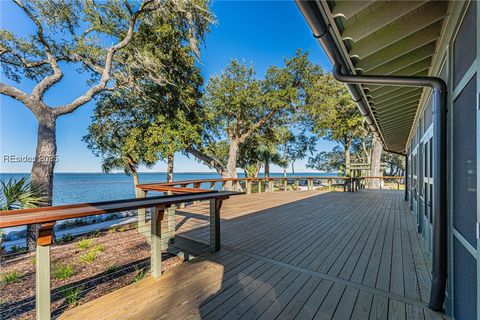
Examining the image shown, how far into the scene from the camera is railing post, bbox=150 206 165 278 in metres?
2.38

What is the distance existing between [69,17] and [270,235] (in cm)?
1072

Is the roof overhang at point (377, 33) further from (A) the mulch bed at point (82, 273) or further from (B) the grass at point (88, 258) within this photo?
(B) the grass at point (88, 258)

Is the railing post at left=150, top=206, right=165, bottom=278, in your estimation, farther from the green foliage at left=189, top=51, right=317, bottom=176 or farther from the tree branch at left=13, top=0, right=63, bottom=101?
the green foliage at left=189, top=51, right=317, bottom=176

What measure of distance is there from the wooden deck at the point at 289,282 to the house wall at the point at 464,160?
0.53 m

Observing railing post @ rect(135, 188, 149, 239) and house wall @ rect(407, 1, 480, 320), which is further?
railing post @ rect(135, 188, 149, 239)

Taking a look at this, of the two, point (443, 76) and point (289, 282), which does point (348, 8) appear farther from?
point (289, 282)

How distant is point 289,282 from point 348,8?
2582 millimetres

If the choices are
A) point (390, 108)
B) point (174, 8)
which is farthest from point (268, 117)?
point (390, 108)

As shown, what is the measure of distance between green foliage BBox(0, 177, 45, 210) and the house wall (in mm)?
6977

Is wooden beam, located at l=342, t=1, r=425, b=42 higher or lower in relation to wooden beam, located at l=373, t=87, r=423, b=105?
higher

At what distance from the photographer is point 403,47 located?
7.14ft

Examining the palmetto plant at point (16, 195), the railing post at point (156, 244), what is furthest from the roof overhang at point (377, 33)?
the palmetto plant at point (16, 195)

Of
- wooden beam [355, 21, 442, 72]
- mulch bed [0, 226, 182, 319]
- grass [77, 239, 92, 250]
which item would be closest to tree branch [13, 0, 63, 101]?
mulch bed [0, 226, 182, 319]

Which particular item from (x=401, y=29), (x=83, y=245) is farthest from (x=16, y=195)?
(x=401, y=29)
